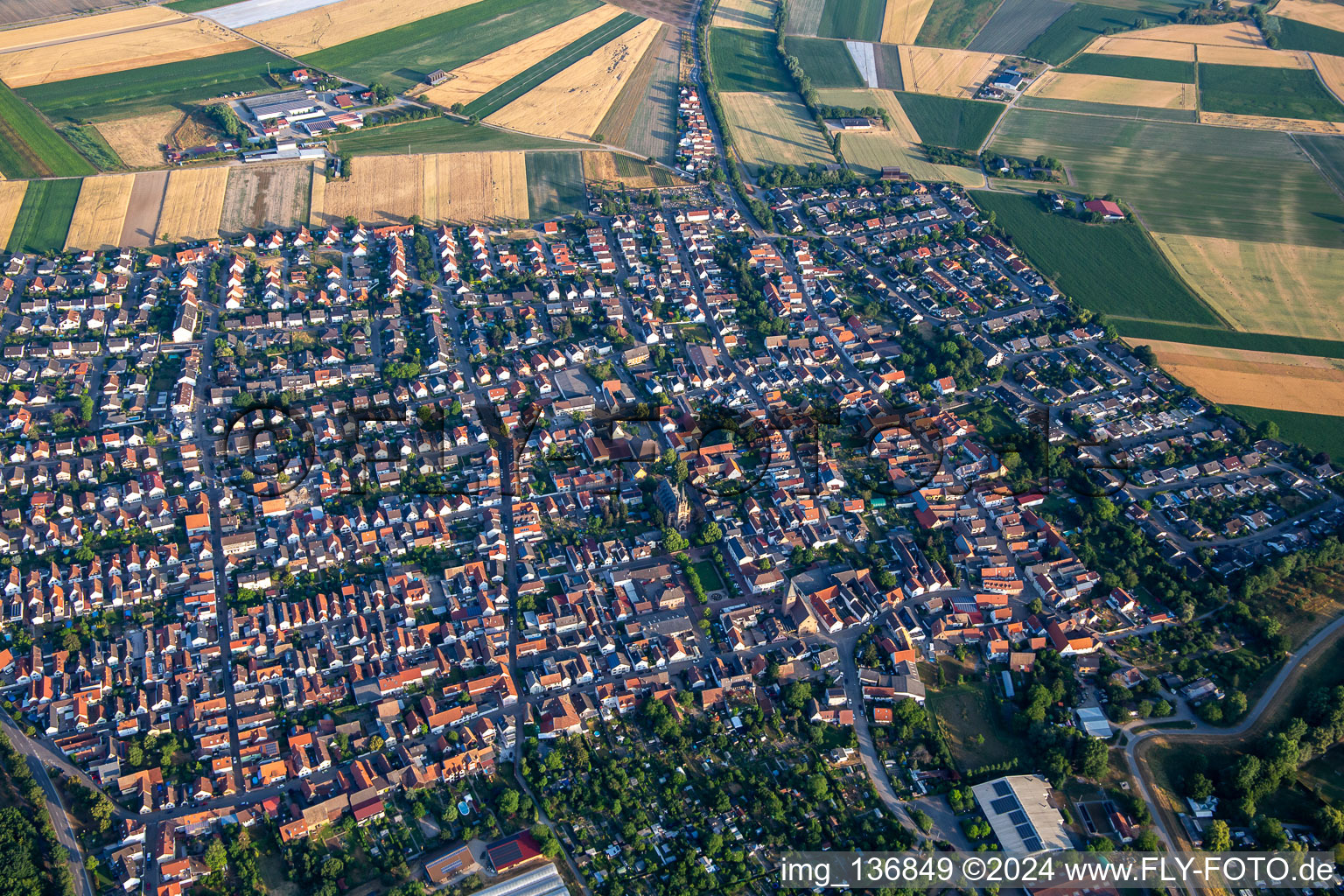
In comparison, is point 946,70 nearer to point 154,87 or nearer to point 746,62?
point 746,62

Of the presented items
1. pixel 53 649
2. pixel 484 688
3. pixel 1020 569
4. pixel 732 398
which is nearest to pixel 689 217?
pixel 732 398

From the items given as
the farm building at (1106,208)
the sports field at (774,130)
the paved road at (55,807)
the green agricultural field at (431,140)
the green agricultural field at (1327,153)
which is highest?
the green agricultural field at (1327,153)

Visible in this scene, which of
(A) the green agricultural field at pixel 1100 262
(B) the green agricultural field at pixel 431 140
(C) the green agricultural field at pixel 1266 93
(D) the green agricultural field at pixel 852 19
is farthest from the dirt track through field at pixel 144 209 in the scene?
(C) the green agricultural field at pixel 1266 93

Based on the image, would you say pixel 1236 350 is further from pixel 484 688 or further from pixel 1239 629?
pixel 484 688

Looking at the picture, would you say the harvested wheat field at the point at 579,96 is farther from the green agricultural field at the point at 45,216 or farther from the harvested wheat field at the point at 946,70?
the green agricultural field at the point at 45,216

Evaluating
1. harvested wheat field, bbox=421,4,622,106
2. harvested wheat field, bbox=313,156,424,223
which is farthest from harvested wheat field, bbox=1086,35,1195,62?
harvested wheat field, bbox=313,156,424,223

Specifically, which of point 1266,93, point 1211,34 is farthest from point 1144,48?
point 1266,93
